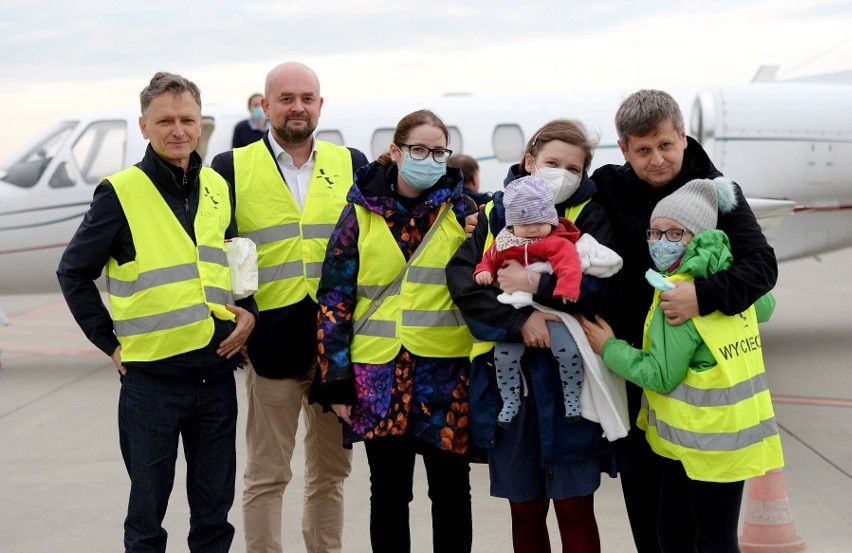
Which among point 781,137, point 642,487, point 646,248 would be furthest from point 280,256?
point 781,137

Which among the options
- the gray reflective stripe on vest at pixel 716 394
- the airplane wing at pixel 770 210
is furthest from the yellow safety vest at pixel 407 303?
the airplane wing at pixel 770 210

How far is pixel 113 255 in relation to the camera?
11.7 feet

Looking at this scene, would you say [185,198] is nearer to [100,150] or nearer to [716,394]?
[716,394]

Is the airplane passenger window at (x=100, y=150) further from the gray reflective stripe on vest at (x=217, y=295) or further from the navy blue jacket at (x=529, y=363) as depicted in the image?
the navy blue jacket at (x=529, y=363)

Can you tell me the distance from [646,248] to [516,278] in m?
0.52

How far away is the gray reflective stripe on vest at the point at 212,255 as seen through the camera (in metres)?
3.64

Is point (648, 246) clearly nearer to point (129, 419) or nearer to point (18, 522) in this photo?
point (129, 419)

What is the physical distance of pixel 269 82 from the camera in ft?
13.5

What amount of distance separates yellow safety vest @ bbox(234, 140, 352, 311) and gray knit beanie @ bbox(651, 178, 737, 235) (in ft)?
4.95

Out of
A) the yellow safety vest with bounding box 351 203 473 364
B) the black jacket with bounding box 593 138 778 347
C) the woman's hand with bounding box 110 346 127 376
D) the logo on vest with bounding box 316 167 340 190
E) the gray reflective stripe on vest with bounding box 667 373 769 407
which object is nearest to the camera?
the gray reflective stripe on vest with bounding box 667 373 769 407

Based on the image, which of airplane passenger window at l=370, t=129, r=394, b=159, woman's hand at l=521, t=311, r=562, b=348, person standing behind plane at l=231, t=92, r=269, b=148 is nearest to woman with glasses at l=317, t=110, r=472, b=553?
woman's hand at l=521, t=311, r=562, b=348

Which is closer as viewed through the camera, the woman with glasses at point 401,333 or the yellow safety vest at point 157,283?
the yellow safety vest at point 157,283

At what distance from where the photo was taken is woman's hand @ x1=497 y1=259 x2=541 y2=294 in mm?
3387

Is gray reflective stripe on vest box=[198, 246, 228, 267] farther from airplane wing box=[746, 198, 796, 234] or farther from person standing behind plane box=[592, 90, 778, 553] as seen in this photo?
airplane wing box=[746, 198, 796, 234]
